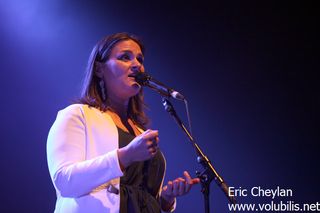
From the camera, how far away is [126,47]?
77.0 inches

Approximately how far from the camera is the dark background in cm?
276

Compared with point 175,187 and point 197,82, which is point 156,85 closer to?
point 175,187

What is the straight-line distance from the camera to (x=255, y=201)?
2.86 m

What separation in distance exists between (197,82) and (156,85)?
1.44 metres

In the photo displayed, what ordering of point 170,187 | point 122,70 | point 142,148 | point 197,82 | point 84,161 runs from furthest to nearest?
point 197,82 → point 122,70 → point 170,187 → point 84,161 → point 142,148

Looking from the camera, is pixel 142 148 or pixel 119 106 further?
pixel 119 106

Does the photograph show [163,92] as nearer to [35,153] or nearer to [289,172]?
[35,153]

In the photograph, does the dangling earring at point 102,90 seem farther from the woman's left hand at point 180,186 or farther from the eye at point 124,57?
the woman's left hand at point 180,186

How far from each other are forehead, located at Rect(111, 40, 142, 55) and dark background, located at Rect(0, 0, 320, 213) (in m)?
1.05

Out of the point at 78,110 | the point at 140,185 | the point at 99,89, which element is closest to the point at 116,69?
the point at 99,89

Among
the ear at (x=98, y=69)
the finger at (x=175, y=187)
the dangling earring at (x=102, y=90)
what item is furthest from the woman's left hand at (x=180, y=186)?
the ear at (x=98, y=69)

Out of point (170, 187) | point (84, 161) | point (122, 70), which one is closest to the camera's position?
point (84, 161)

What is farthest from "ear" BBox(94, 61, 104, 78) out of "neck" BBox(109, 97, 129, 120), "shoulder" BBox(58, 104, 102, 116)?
"shoulder" BBox(58, 104, 102, 116)

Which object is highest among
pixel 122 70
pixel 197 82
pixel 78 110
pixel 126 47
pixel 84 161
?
pixel 197 82
